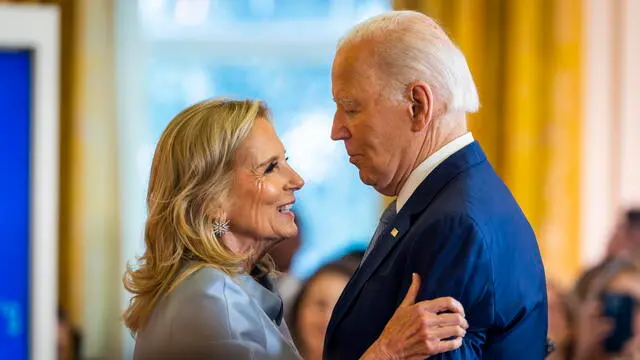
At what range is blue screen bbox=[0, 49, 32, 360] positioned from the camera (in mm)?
3316

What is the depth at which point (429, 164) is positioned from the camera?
2119mm

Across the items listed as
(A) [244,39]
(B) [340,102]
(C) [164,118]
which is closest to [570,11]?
(A) [244,39]

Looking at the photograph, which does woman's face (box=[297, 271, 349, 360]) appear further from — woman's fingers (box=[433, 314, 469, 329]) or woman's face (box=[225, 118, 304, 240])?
woman's fingers (box=[433, 314, 469, 329])

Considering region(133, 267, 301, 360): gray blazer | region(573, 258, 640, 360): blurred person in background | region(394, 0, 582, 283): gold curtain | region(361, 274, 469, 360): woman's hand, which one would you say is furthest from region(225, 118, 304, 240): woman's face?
region(394, 0, 582, 283): gold curtain

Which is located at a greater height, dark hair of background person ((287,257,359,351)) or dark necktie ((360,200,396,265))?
dark necktie ((360,200,396,265))

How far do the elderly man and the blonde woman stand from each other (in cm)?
19

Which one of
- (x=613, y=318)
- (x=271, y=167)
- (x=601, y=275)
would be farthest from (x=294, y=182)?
(x=601, y=275)

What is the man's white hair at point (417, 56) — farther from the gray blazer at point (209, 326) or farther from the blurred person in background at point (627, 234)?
the blurred person in background at point (627, 234)

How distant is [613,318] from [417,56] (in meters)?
2.09

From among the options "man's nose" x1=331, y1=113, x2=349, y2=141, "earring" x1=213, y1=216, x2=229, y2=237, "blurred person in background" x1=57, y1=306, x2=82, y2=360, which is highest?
"man's nose" x1=331, y1=113, x2=349, y2=141

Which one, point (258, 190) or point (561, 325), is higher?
point (258, 190)

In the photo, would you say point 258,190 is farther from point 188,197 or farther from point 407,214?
point 407,214

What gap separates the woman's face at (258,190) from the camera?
2.31m

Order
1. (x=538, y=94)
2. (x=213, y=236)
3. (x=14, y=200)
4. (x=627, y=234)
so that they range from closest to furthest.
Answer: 1. (x=213, y=236)
2. (x=14, y=200)
3. (x=627, y=234)
4. (x=538, y=94)
